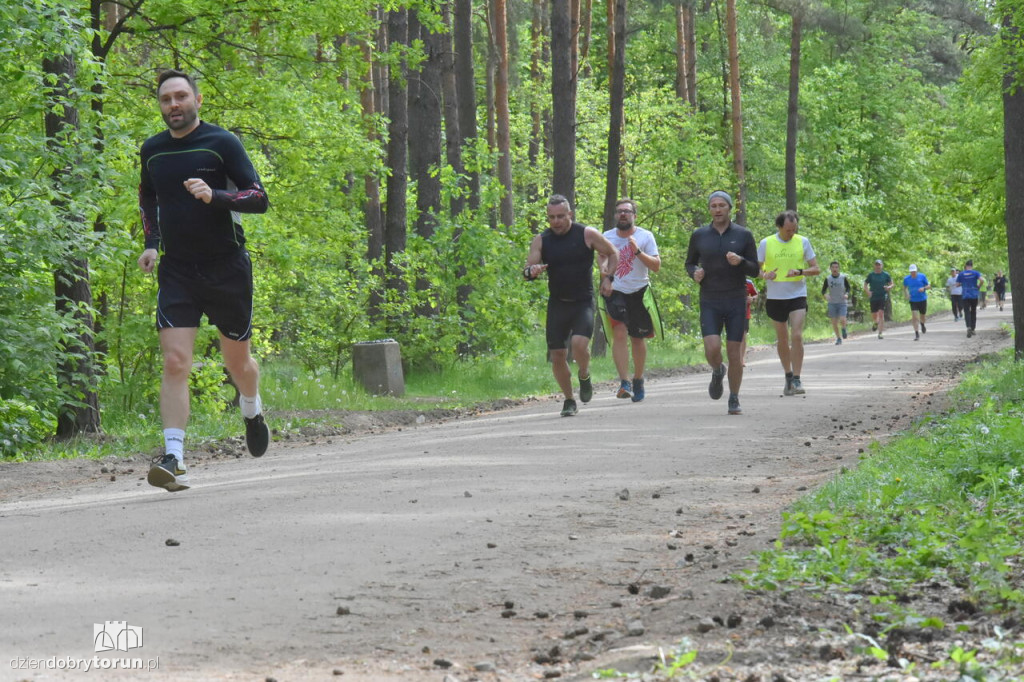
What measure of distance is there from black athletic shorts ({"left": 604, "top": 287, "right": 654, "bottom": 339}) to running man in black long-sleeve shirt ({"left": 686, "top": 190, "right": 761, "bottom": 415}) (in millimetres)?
1445

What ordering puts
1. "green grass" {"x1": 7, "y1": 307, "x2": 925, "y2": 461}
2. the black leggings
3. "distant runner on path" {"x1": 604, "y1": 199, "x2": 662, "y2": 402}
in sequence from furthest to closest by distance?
the black leggings → "distant runner on path" {"x1": 604, "y1": 199, "x2": 662, "y2": 402} → "green grass" {"x1": 7, "y1": 307, "x2": 925, "y2": 461}

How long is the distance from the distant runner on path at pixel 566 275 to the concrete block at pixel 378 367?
4.44 metres

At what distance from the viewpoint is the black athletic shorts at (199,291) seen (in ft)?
27.2

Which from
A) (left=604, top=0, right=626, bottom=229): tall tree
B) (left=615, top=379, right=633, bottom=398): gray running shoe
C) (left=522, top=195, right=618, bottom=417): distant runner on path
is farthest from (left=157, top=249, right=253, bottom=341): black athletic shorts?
(left=604, top=0, right=626, bottom=229): tall tree

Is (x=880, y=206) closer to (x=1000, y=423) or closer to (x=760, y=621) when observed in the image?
(x=1000, y=423)

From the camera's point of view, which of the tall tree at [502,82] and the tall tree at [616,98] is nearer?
the tall tree at [616,98]

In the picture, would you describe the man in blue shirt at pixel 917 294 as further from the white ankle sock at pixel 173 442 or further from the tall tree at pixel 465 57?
the white ankle sock at pixel 173 442

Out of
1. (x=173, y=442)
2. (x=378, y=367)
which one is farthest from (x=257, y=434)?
(x=378, y=367)

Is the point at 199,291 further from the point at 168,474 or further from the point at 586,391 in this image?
the point at 586,391

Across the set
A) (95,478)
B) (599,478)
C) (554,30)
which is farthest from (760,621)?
(554,30)

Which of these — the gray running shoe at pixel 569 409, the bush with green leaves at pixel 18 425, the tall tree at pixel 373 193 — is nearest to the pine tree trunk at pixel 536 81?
the tall tree at pixel 373 193

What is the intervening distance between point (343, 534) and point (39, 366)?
6231 mm

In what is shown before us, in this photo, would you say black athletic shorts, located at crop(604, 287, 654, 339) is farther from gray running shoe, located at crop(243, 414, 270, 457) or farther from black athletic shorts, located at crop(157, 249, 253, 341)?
black athletic shorts, located at crop(157, 249, 253, 341)

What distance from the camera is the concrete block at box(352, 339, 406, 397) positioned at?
18469 millimetres
